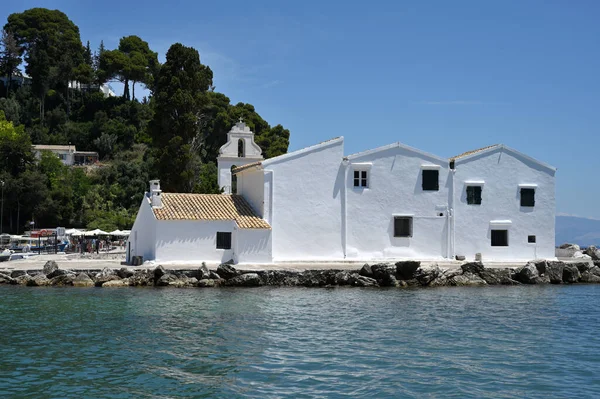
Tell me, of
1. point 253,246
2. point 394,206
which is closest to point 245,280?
point 253,246

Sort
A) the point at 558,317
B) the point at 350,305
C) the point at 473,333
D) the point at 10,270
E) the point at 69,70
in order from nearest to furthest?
1. the point at 473,333
2. the point at 558,317
3. the point at 350,305
4. the point at 10,270
5. the point at 69,70

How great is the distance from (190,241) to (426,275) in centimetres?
1034

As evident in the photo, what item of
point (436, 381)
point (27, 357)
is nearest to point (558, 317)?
point (436, 381)

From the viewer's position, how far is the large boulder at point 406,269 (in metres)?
27.8

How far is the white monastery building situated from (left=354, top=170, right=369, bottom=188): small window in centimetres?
5

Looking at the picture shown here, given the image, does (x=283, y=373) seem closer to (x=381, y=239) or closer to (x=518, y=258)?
(x=381, y=239)

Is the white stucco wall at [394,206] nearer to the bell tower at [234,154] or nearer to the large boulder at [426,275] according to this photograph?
the large boulder at [426,275]

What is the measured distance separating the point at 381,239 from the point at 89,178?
50.2 metres

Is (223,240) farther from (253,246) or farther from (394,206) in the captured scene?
(394,206)

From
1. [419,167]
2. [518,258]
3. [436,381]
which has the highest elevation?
[419,167]

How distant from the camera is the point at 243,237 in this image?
28.9 meters

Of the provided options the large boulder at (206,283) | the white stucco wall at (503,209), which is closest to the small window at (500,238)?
the white stucco wall at (503,209)

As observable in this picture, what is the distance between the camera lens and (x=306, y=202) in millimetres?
30641

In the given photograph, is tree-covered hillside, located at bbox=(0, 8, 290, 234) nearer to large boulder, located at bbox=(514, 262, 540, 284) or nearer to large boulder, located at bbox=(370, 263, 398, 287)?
large boulder, located at bbox=(370, 263, 398, 287)
